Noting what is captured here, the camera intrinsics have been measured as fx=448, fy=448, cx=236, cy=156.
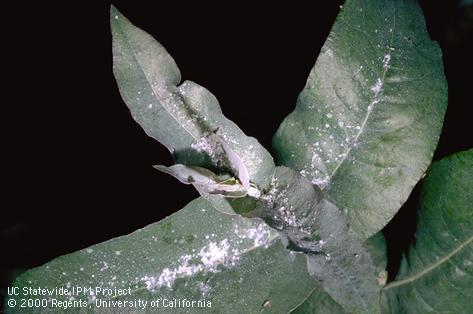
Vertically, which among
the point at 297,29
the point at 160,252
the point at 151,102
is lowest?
the point at 160,252

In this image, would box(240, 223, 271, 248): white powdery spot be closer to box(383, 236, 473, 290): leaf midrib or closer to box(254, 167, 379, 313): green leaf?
box(254, 167, 379, 313): green leaf

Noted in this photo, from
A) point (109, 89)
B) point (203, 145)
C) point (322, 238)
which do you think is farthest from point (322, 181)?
point (109, 89)

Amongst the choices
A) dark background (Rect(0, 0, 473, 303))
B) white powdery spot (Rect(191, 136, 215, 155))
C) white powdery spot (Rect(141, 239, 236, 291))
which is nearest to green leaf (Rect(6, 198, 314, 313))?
white powdery spot (Rect(141, 239, 236, 291))

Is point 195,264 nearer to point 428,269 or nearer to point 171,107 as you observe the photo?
point 171,107

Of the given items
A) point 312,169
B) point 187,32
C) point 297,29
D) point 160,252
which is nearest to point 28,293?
point 160,252

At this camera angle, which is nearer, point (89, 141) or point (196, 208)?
point (196, 208)

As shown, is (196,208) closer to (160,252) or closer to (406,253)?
(160,252)
